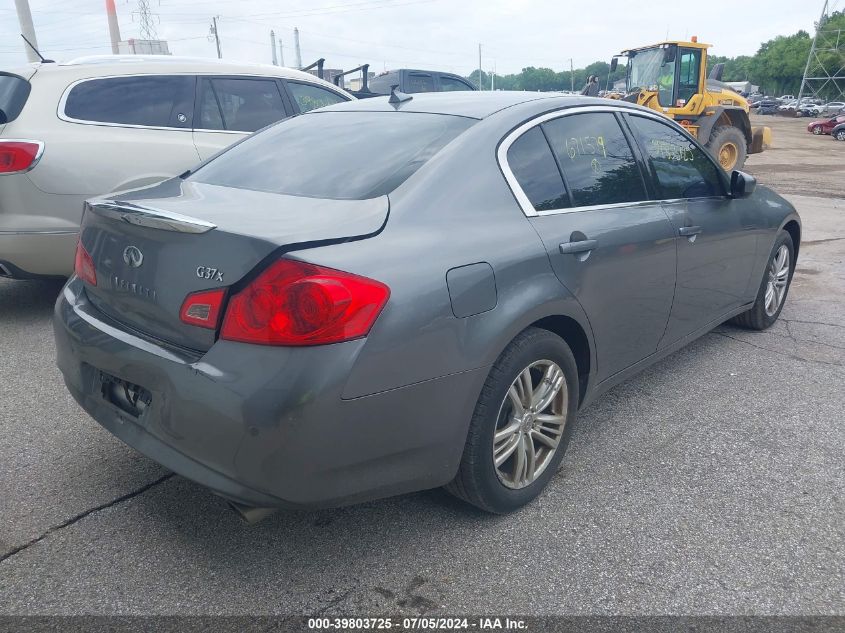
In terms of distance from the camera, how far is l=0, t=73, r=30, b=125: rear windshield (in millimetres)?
4574

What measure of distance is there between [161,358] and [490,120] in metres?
1.55

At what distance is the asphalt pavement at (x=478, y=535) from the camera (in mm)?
2240

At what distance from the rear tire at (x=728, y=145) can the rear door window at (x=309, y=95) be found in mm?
10072

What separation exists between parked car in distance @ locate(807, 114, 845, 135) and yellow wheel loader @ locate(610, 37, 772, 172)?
24.6 m

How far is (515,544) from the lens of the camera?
2.53 metres

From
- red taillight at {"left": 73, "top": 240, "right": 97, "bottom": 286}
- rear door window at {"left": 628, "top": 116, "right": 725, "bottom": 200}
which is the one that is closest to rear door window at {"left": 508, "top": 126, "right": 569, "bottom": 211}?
rear door window at {"left": 628, "top": 116, "right": 725, "bottom": 200}

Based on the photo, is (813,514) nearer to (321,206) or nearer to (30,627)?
(321,206)

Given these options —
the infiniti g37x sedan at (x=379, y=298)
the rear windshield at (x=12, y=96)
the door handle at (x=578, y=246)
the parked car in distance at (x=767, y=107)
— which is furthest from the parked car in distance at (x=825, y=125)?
the rear windshield at (x=12, y=96)

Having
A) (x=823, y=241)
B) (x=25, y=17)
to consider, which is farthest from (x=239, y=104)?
(x=25, y=17)

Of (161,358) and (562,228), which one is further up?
(562,228)

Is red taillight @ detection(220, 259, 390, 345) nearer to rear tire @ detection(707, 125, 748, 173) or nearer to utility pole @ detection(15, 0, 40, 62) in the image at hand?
rear tire @ detection(707, 125, 748, 173)

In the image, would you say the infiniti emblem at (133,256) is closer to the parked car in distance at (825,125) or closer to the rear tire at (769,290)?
the rear tire at (769,290)

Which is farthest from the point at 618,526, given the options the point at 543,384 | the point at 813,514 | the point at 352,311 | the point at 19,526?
the point at 19,526

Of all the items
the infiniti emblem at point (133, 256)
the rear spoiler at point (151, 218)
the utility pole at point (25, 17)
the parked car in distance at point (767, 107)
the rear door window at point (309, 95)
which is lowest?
the parked car in distance at point (767, 107)
